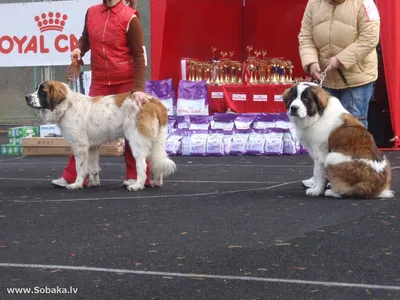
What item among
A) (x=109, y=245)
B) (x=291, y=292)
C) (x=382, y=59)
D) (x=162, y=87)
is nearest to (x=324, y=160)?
(x=109, y=245)

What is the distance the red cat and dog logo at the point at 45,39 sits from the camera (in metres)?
13.5

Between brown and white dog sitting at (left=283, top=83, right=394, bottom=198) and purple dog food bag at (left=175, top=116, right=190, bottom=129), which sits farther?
purple dog food bag at (left=175, top=116, right=190, bottom=129)

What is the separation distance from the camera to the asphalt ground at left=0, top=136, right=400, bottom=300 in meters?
4.50

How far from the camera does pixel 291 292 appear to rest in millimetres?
4375

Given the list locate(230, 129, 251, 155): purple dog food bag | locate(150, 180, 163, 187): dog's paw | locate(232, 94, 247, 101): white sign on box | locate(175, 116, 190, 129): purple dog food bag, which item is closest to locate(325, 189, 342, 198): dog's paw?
locate(150, 180, 163, 187): dog's paw

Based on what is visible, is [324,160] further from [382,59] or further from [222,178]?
[382,59]

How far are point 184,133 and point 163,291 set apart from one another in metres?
7.49

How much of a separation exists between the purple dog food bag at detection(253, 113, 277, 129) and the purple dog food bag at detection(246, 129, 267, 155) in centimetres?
10

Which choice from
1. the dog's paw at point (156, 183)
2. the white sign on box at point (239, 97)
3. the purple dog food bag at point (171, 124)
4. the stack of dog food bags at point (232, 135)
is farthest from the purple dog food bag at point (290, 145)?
the dog's paw at point (156, 183)

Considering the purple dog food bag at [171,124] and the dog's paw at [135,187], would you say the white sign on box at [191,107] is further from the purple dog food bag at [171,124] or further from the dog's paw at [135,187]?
the dog's paw at [135,187]

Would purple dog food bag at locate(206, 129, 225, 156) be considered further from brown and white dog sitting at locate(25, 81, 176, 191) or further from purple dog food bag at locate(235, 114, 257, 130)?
brown and white dog sitting at locate(25, 81, 176, 191)

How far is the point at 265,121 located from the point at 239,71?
4.19ft

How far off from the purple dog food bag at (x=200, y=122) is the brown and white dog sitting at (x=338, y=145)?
476 centimetres

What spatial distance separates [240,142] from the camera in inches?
459
